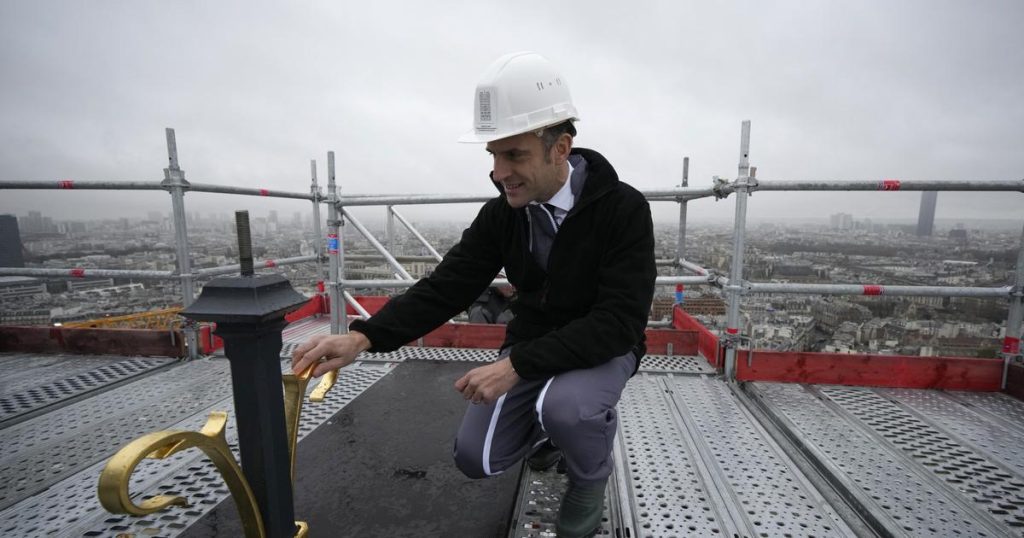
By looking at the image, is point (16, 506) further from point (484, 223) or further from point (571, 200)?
point (571, 200)

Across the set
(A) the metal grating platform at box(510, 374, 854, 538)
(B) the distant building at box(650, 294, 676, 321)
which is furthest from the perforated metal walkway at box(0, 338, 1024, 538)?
(B) the distant building at box(650, 294, 676, 321)

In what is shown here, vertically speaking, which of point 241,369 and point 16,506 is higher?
point 241,369

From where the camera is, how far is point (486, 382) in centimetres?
132

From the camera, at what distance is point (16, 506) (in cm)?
157

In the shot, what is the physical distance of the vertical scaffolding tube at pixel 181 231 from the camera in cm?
291

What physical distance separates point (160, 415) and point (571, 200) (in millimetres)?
2441

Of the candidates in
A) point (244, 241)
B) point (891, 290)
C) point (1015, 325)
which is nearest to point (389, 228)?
point (244, 241)

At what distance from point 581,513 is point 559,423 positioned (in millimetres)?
330

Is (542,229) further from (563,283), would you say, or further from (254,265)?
(254,265)

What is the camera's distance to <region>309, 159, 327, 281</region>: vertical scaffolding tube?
4.07 meters

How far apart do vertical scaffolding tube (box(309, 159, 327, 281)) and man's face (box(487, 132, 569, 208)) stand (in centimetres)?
308

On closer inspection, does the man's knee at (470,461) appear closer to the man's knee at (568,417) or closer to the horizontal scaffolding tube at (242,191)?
the man's knee at (568,417)

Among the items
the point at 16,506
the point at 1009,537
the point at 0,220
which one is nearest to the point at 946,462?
the point at 1009,537

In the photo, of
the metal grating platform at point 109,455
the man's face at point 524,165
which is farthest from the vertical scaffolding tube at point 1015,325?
the metal grating platform at point 109,455
